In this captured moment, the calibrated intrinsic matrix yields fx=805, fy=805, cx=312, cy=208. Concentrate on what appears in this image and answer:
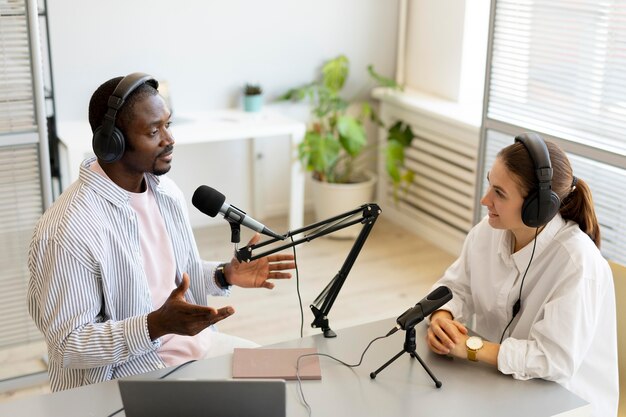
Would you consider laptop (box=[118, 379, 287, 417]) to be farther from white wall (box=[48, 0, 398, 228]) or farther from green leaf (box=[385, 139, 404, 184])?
green leaf (box=[385, 139, 404, 184])

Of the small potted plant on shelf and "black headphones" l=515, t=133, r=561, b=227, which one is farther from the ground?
"black headphones" l=515, t=133, r=561, b=227

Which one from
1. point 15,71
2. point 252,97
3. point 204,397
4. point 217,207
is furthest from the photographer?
point 252,97

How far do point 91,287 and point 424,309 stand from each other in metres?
0.80

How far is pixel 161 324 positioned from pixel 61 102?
98.9 inches

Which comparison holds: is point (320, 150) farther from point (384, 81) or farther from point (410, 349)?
point (410, 349)

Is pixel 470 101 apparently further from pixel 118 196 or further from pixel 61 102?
pixel 118 196

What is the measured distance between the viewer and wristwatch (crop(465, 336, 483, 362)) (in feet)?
6.30

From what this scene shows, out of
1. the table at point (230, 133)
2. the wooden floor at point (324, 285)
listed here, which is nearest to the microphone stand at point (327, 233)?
the wooden floor at point (324, 285)

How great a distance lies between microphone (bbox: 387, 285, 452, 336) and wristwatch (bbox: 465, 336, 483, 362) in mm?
124

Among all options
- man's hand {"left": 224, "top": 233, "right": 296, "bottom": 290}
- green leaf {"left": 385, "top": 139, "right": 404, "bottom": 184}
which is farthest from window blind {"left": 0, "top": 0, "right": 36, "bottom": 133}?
green leaf {"left": 385, "top": 139, "right": 404, "bottom": 184}

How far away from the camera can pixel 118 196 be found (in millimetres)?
2035

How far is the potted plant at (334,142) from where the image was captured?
4.43 metres

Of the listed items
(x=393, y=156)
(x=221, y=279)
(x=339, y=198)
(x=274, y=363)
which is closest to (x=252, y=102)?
(x=339, y=198)

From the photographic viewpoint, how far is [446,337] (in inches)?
77.4
